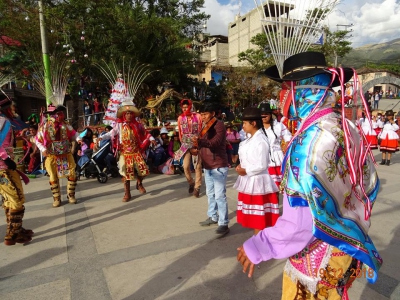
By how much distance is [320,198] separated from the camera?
4.56 feet

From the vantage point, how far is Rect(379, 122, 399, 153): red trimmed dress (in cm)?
922

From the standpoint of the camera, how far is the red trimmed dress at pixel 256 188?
10.7 feet

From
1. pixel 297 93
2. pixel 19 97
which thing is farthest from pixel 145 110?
pixel 297 93

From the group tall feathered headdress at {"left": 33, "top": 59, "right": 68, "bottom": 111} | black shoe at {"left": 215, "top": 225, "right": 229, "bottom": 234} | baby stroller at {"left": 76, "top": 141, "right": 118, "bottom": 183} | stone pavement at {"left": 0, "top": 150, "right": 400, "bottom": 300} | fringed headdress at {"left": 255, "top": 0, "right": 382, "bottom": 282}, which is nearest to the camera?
fringed headdress at {"left": 255, "top": 0, "right": 382, "bottom": 282}

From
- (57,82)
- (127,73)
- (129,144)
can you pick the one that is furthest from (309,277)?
(127,73)

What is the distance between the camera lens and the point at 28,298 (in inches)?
110

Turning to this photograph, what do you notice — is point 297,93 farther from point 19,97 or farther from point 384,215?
point 19,97

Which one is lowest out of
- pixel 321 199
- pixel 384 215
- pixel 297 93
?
pixel 384 215

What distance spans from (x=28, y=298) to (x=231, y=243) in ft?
7.61

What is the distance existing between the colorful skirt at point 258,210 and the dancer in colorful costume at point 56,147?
3.80 metres

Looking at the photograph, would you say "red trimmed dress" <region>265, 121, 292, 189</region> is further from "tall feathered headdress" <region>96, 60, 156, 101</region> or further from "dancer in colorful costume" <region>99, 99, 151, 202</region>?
"tall feathered headdress" <region>96, 60, 156, 101</region>

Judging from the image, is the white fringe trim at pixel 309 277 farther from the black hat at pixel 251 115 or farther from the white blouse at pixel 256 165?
the black hat at pixel 251 115

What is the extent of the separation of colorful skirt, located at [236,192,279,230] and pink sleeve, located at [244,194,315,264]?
1.81 metres

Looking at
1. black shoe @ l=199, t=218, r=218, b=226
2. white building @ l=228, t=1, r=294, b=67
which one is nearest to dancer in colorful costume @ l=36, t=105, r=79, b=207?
black shoe @ l=199, t=218, r=218, b=226
